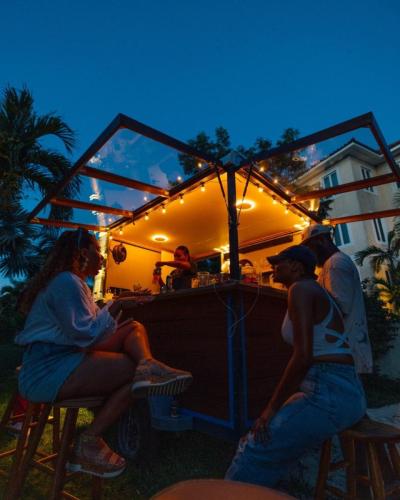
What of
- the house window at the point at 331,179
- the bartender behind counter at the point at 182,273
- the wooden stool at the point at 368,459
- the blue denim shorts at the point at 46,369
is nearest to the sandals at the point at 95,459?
the blue denim shorts at the point at 46,369

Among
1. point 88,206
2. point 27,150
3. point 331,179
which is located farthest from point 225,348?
point 331,179

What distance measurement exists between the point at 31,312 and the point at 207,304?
1.49 metres

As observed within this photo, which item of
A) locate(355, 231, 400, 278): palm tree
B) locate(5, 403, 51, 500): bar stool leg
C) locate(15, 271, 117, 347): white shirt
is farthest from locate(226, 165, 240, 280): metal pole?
locate(355, 231, 400, 278): palm tree

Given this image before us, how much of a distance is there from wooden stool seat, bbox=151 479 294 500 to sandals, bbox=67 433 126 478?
108cm

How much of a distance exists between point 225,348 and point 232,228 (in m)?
1.63

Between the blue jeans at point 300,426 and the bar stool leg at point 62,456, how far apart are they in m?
0.98

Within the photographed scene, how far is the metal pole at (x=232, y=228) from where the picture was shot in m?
3.37

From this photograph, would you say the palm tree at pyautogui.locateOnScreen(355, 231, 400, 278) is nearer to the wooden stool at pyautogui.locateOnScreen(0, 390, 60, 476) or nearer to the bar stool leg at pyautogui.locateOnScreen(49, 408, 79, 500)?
the wooden stool at pyautogui.locateOnScreen(0, 390, 60, 476)

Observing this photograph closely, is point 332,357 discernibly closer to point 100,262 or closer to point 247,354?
point 247,354

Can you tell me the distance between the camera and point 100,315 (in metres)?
1.84

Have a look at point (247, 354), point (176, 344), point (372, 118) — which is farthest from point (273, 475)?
point (372, 118)

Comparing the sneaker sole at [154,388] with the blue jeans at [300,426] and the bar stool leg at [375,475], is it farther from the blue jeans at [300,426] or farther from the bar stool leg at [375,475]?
the bar stool leg at [375,475]

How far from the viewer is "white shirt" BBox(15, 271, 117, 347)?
1.69 metres

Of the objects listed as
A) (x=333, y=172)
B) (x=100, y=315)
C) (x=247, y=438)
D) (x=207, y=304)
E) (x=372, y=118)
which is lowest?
(x=247, y=438)
